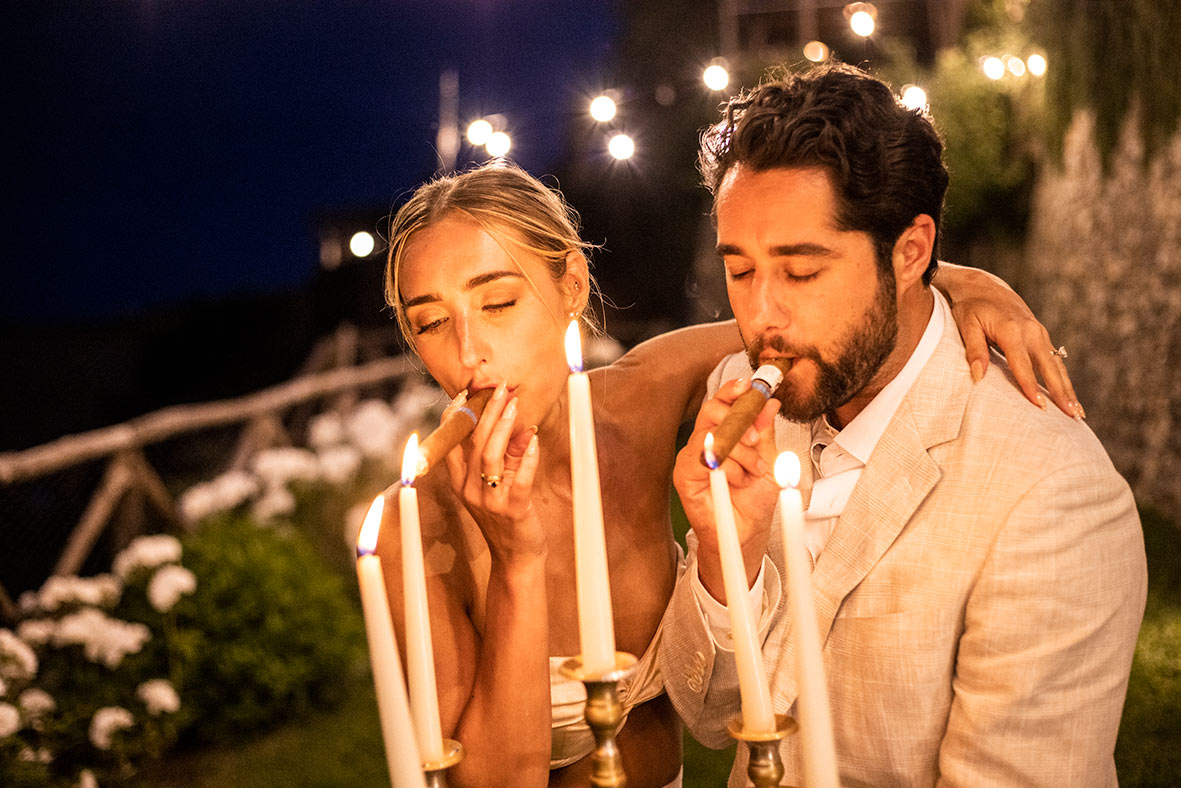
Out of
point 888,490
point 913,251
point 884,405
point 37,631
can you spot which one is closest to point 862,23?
point 913,251

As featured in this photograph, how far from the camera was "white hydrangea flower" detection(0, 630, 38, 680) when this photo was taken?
3.55 m

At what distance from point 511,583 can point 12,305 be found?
29.7 meters

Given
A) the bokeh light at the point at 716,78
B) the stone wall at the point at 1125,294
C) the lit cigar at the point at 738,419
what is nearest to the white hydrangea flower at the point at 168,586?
the bokeh light at the point at 716,78

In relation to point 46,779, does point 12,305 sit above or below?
above

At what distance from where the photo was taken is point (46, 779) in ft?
12.1

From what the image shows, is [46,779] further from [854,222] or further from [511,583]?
[854,222]

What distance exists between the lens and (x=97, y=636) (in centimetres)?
419

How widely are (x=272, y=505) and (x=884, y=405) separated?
4722mm

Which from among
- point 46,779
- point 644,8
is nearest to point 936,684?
point 46,779

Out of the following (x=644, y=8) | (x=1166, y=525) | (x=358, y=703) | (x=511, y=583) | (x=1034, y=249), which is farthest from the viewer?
(x=644, y=8)

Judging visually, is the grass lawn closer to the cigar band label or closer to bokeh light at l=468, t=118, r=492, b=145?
bokeh light at l=468, t=118, r=492, b=145

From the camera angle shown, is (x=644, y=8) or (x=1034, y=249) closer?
(x=1034, y=249)

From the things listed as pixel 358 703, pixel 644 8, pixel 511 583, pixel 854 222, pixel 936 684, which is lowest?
pixel 358 703

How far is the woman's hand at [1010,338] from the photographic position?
2000mm
